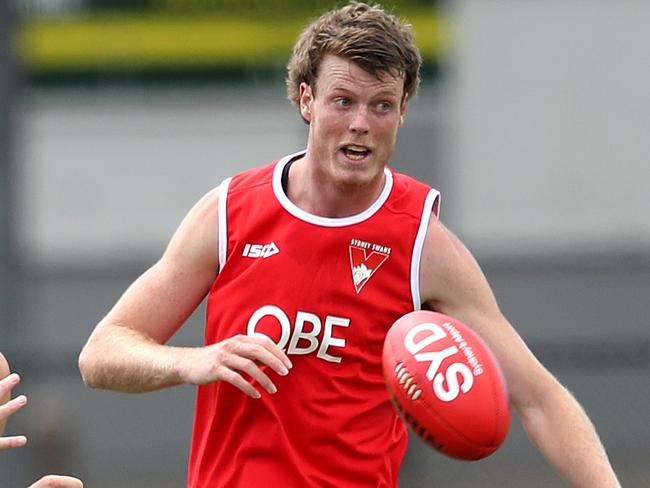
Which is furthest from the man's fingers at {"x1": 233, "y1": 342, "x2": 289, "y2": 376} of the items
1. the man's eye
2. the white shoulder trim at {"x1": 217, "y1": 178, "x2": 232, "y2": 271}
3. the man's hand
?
the man's eye

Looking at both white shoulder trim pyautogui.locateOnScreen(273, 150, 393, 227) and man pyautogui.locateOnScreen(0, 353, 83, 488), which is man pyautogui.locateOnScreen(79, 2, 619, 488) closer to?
white shoulder trim pyautogui.locateOnScreen(273, 150, 393, 227)

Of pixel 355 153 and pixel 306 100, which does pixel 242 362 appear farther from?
pixel 306 100

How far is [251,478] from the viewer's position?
15.3 ft

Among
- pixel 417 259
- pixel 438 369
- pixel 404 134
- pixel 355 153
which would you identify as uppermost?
pixel 355 153

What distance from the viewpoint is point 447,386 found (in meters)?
4.31

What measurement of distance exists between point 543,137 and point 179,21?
15.7ft

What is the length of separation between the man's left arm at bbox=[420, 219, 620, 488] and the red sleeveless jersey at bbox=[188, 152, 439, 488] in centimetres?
6

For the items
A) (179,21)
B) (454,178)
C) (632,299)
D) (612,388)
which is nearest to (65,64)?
(179,21)

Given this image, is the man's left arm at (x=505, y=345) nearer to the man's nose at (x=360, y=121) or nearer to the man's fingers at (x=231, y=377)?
the man's nose at (x=360, y=121)

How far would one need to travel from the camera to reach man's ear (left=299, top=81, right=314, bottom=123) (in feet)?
15.6

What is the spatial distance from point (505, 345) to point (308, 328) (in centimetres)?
60

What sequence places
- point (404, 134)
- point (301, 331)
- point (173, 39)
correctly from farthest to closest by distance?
1. point (404, 134)
2. point (173, 39)
3. point (301, 331)

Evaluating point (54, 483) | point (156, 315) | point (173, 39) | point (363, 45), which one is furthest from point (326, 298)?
point (173, 39)

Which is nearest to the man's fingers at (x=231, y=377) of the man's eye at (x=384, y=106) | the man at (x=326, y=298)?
the man at (x=326, y=298)
